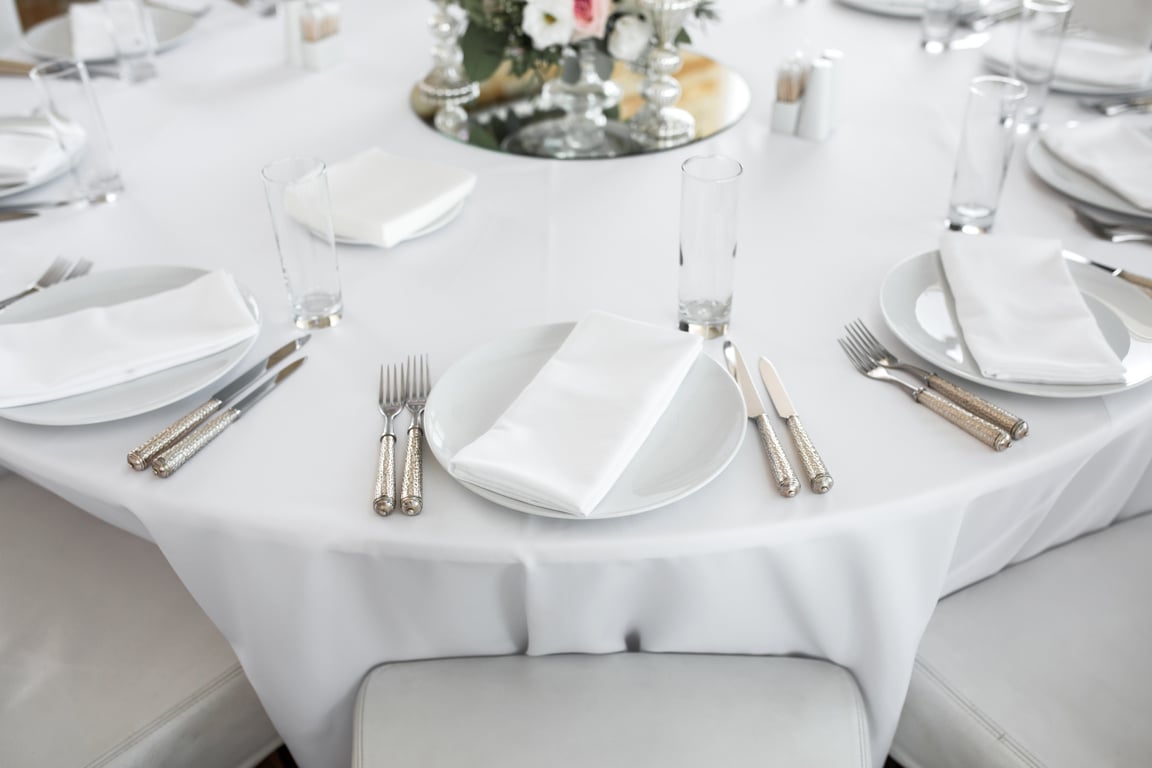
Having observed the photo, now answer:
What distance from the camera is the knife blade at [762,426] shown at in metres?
0.92

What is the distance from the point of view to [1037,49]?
1647 millimetres

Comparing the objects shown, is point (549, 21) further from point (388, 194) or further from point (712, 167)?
point (712, 167)

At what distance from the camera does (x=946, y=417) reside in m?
1.02

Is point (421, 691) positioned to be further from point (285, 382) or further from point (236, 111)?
point (236, 111)

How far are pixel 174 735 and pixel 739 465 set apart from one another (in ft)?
2.31

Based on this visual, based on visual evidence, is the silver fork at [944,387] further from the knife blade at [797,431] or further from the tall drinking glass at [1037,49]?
the tall drinking glass at [1037,49]

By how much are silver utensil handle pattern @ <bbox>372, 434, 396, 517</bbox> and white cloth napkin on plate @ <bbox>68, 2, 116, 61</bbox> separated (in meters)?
1.44

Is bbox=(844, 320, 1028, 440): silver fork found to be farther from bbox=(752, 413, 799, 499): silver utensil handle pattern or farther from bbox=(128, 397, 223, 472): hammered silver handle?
bbox=(128, 397, 223, 472): hammered silver handle

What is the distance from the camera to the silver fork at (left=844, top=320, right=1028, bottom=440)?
3.23ft

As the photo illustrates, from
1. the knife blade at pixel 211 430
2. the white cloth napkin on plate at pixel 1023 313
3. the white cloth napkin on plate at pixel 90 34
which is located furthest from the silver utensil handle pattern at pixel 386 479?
the white cloth napkin on plate at pixel 90 34

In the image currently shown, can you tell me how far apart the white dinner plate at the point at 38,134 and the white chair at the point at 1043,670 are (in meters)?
1.46

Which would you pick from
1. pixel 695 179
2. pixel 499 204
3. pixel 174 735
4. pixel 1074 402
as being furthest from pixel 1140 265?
pixel 174 735

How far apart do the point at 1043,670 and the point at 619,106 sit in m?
1.17

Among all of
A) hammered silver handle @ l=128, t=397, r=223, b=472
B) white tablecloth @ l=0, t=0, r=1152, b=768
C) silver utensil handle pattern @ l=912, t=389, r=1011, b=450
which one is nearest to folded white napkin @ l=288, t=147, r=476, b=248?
white tablecloth @ l=0, t=0, r=1152, b=768
